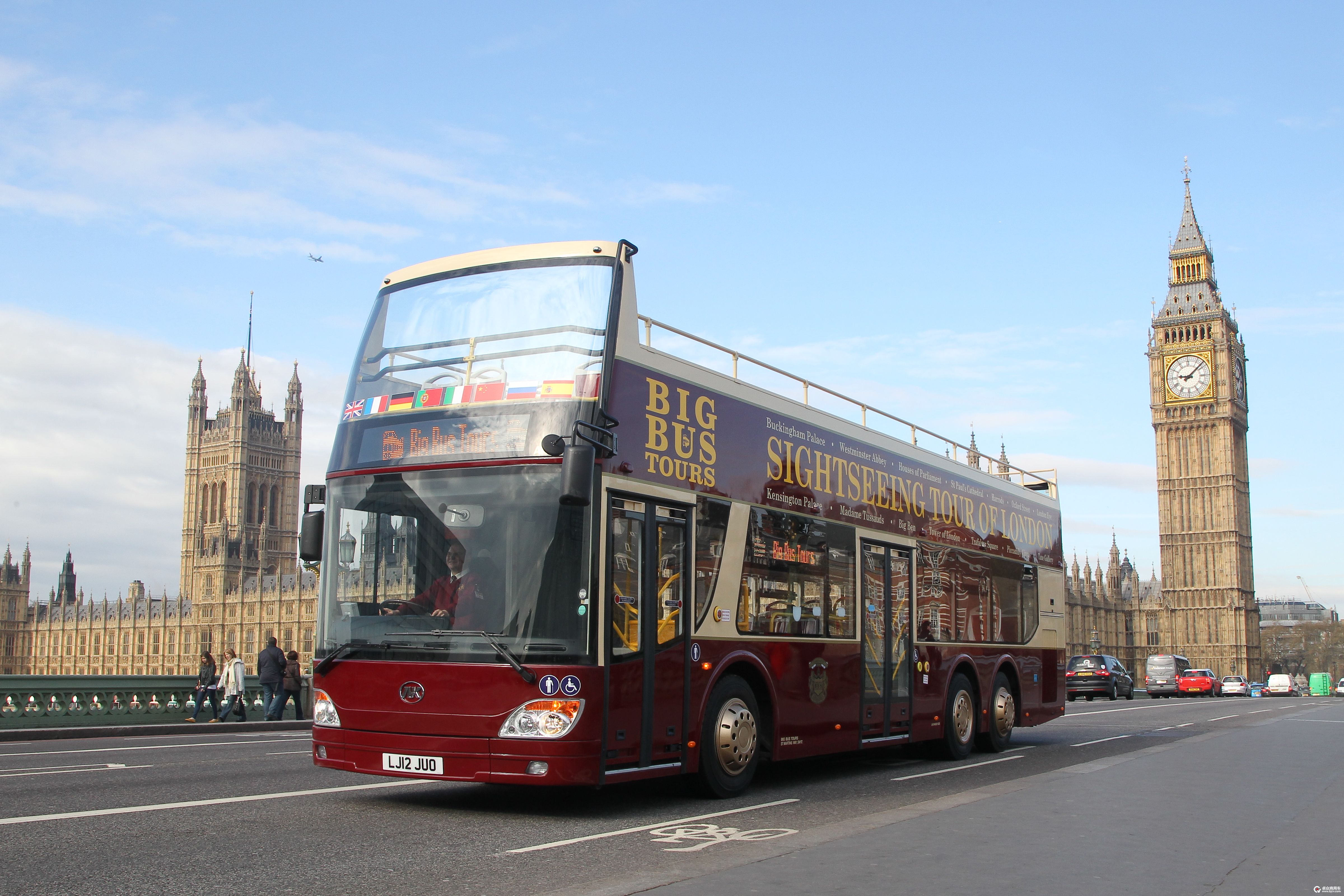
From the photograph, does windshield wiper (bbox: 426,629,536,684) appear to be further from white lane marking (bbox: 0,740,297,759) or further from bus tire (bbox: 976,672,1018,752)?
white lane marking (bbox: 0,740,297,759)


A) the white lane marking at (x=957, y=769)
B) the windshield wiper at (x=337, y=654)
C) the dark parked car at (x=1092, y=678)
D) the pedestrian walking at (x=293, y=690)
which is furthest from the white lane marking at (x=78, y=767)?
the dark parked car at (x=1092, y=678)

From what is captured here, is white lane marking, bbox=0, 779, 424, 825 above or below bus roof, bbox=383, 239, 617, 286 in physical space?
below

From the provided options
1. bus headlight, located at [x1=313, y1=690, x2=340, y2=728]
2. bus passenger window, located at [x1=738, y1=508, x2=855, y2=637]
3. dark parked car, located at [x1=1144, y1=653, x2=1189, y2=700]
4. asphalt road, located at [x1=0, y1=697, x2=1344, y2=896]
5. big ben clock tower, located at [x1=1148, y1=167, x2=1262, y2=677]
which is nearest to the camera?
asphalt road, located at [x1=0, y1=697, x2=1344, y2=896]

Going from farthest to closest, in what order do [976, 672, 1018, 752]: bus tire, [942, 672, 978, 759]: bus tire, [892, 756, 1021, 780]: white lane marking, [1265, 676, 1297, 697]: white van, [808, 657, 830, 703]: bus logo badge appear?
[1265, 676, 1297, 697]: white van, [976, 672, 1018, 752]: bus tire, [942, 672, 978, 759]: bus tire, [892, 756, 1021, 780]: white lane marking, [808, 657, 830, 703]: bus logo badge

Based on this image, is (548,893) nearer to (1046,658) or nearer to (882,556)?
(882,556)

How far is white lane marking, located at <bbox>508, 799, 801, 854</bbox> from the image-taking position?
7.24 m

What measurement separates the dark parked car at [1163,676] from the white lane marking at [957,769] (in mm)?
41034

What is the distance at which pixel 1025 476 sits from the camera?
1744cm

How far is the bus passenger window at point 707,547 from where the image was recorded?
925 centimetres

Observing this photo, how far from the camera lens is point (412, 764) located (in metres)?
8.12

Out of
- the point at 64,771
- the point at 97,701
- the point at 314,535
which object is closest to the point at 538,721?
the point at 314,535

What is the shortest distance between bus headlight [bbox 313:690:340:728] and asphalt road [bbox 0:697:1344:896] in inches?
24.1

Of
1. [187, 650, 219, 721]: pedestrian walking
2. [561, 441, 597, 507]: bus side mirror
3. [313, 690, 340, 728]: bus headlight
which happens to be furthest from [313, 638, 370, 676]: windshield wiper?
[187, 650, 219, 721]: pedestrian walking

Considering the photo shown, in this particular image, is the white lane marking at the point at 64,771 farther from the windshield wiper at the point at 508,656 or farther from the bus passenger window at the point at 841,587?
the bus passenger window at the point at 841,587
